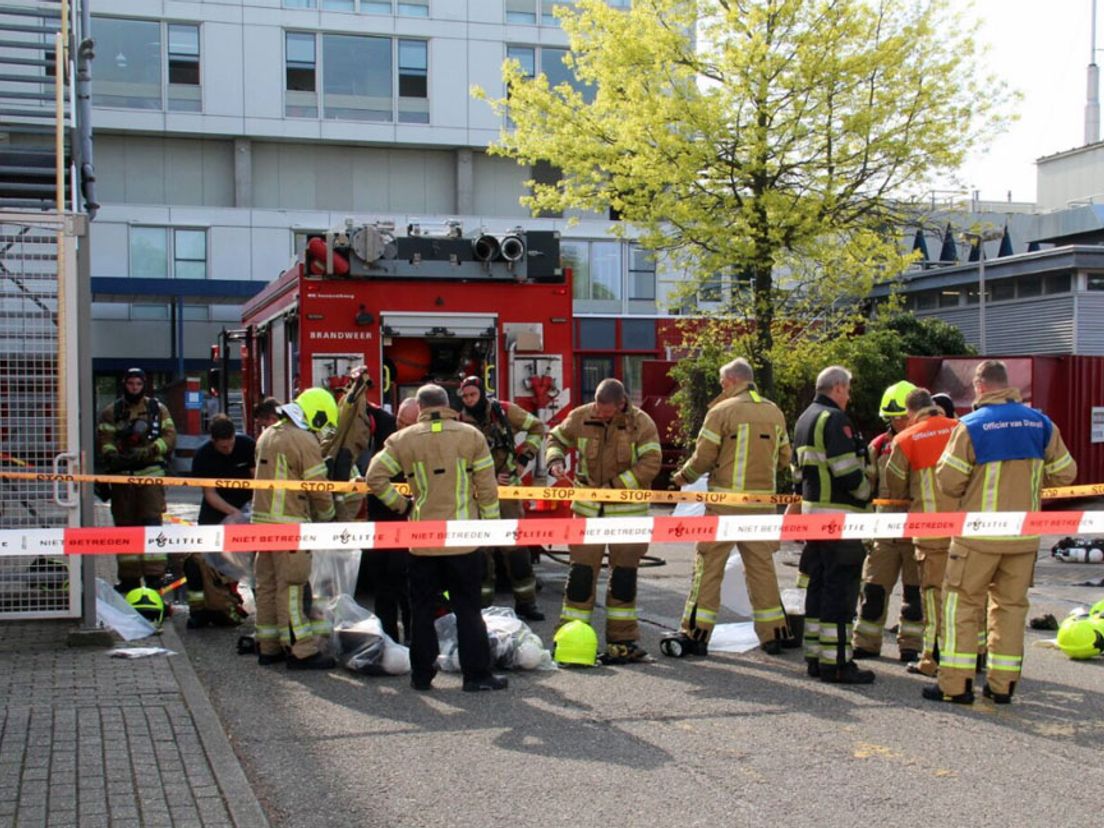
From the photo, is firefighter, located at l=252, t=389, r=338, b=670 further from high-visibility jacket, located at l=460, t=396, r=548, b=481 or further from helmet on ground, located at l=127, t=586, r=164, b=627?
high-visibility jacket, located at l=460, t=396, r=548, b=481

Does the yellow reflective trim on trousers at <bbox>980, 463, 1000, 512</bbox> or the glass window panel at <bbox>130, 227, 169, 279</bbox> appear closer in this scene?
the yellow reflective trim on trousers at <bbox>980, 463, 1000, 512</bbox>

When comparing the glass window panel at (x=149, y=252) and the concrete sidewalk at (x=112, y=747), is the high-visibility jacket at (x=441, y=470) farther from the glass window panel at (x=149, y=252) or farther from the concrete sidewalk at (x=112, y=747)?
the glass window panel at (x=149, y=252)

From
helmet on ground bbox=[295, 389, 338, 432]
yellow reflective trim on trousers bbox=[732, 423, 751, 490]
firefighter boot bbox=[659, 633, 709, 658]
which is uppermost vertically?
helmet on ground bbox=[295, 389, 338, 432]

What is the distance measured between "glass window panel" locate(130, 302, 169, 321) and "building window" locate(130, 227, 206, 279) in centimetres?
117

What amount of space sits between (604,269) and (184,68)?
43.5 ft

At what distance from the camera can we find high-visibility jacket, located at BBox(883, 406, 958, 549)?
7.48 metres

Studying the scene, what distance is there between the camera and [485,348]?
11391 mm

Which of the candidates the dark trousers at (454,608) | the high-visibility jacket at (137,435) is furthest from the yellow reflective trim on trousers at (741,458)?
the high-visibility jacket at (137,435)

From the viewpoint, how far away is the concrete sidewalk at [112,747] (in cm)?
477

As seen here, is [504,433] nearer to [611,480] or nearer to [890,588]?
[611,480]

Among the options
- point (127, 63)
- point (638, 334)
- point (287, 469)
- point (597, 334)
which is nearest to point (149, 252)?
point (127, 63)

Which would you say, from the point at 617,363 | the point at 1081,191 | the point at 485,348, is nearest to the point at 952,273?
the point at 617,363

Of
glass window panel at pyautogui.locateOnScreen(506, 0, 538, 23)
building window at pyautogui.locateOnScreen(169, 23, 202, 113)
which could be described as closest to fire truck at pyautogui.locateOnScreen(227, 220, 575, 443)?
building window at pyautogui.locateOnScreen(169, 23, 202, 113)

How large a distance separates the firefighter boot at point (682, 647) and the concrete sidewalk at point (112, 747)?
9.62ft
